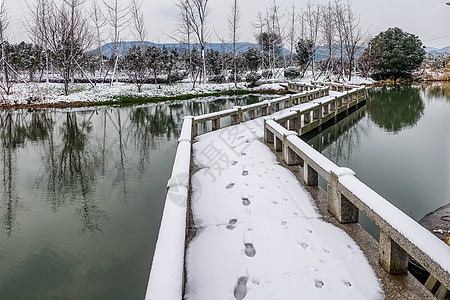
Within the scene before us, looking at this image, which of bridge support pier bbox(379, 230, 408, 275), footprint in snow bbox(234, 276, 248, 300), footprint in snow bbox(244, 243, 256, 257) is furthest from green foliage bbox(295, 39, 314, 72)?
footprint in snow bbox(234, 276, 248, 300)

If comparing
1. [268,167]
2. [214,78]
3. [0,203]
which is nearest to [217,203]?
[268,167]

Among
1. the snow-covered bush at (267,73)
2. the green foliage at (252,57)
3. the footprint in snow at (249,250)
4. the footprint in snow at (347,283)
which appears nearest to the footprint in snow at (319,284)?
the footprint in snow at (347,283)

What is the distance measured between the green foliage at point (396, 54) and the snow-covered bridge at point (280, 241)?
37.1 metres

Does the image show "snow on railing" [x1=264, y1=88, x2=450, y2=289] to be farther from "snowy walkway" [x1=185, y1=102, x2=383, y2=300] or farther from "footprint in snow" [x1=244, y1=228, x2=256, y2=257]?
"footprint in snow" [x1=244, y1=228, x2=256, y2=257]

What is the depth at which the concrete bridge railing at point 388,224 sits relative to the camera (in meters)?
2.05

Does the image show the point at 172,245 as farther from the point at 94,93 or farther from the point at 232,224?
the point at 94,93

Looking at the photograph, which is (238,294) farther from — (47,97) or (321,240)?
(47,97)

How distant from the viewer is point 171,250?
90.9 inches

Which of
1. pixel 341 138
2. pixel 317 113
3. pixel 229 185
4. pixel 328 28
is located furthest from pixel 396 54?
pixel 229 185

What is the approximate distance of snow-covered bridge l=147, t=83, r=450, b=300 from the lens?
2.32 metres

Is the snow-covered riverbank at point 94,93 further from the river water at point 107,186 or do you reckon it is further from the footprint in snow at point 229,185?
the footprint in snow at point 229,185

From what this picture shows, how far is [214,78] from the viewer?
35.6 metres

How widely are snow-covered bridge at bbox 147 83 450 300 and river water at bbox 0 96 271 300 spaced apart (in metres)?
1.10

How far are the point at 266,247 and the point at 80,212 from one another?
376 centimetres
